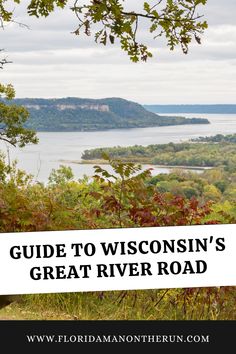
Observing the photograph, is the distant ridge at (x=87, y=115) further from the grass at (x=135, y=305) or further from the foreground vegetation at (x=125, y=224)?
the grass at (x=135, y=305)

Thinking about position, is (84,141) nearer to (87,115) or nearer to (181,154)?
(87,115)

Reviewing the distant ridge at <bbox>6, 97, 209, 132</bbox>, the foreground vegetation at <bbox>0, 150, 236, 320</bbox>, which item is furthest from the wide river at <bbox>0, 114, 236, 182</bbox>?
the foreground vegetation at <bbox>0, 150, 236, 320</bbox>

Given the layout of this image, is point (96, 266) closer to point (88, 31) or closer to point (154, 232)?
point (154, 232)

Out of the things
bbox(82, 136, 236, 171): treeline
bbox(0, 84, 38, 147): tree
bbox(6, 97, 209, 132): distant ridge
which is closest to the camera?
bbox(0, 84, 38, 147): tree

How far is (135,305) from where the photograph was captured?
5.88 m

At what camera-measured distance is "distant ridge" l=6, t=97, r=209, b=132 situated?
260ft

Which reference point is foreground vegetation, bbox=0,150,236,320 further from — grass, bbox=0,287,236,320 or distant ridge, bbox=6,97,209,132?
distant ridge, bbox=6,97,209,132

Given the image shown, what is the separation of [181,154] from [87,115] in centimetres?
1753

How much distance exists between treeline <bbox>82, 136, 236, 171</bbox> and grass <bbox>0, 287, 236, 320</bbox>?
1988 inches

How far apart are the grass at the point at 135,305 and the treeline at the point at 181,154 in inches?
1988

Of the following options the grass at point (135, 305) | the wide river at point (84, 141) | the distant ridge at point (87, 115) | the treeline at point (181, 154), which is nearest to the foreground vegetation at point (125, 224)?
the grass at point (135, 305)

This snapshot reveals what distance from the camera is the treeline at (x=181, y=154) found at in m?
65.1

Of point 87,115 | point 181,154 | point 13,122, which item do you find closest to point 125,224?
point 13,122

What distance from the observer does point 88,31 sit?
6383 millimetres
